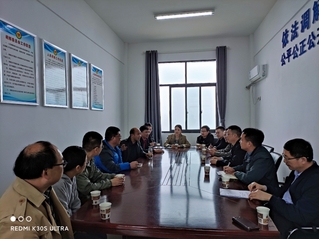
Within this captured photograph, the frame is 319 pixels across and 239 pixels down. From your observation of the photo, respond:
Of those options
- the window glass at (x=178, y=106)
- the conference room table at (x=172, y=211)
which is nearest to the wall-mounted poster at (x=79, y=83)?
the conference room table at (x=172, y=211)

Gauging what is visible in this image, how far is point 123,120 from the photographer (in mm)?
5906

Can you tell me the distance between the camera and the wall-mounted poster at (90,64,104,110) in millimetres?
4004

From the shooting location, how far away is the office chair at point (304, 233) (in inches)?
54.7

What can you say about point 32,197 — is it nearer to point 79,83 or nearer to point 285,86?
point 79,83

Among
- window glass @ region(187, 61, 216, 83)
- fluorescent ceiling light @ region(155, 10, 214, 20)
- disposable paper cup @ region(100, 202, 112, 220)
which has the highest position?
fluorescent ceiling light @ region(155, 10, 214, 20)

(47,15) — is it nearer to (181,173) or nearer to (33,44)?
(33,44)

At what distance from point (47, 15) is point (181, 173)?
2.56 metres

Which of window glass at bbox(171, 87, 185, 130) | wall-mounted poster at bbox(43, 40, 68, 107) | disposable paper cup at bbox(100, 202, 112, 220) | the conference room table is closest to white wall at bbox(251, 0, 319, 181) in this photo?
the conference room table

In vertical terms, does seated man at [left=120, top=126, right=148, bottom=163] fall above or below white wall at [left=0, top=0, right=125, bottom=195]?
below

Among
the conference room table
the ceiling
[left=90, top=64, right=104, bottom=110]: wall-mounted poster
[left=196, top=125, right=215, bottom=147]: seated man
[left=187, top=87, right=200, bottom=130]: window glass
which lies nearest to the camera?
the conference room table

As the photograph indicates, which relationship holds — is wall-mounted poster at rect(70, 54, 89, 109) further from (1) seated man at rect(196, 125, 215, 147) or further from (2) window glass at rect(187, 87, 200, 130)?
(2) window glass at rect(187, 87, 200, 130)

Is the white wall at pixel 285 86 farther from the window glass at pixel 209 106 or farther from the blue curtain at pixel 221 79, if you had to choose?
the window glass at pixel 209 106

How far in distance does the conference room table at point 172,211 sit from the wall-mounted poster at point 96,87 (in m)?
2.47

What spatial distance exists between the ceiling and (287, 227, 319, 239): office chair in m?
3.63
